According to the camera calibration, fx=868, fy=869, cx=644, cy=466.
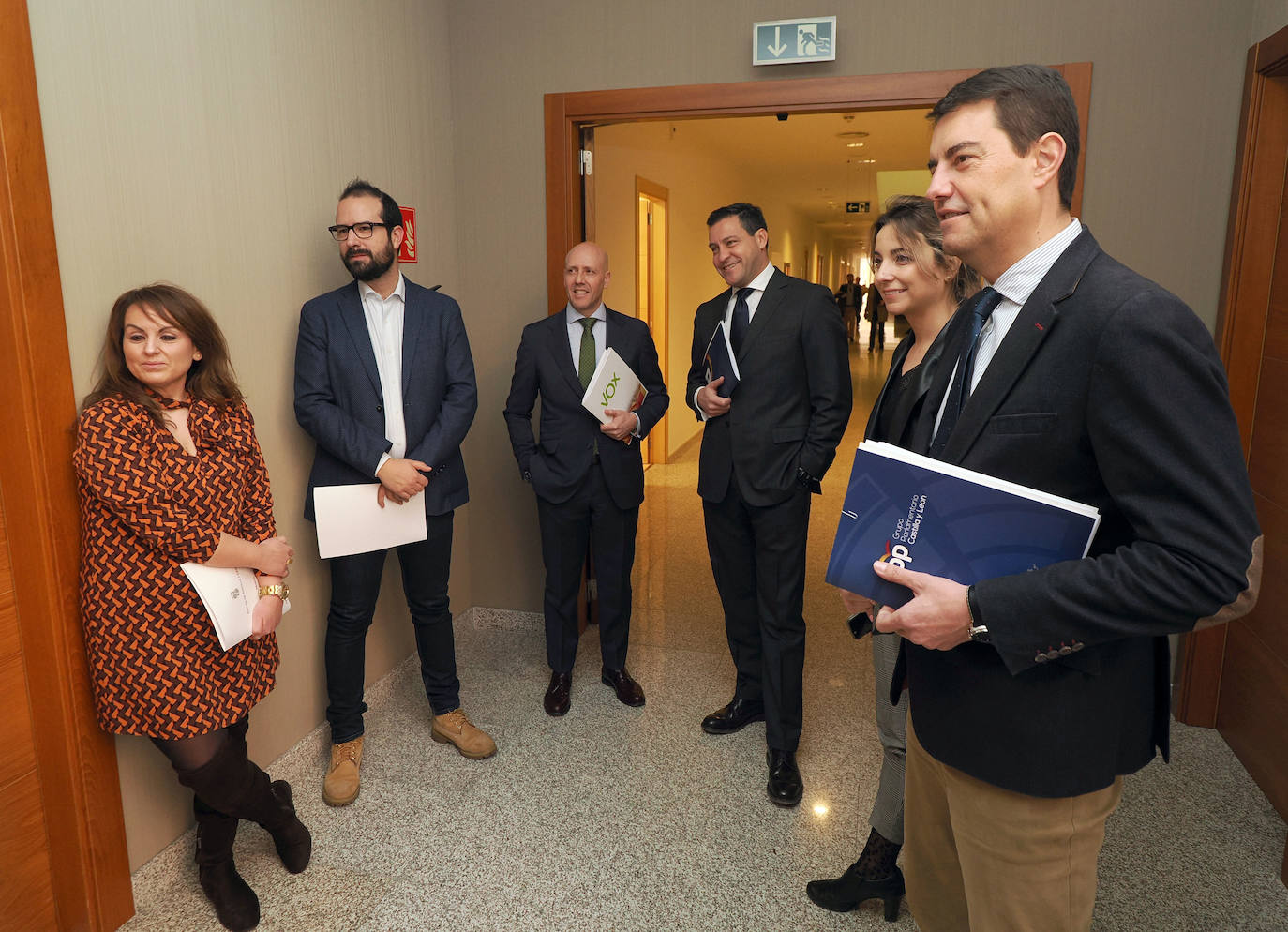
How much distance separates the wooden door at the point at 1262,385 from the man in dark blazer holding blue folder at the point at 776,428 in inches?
53.5

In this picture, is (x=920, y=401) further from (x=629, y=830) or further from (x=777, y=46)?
(x=777, y=46)

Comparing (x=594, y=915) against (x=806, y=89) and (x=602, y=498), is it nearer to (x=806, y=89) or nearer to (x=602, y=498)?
(x=602, y=498)

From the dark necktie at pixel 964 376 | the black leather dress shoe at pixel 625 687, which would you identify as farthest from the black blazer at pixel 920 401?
the black leather dress shoe at pixel 625 687

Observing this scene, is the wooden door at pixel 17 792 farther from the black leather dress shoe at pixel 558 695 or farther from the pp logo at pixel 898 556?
the pp logo at pixel 898 556

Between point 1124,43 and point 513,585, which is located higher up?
point 1124,43

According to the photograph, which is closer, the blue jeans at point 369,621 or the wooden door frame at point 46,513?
the wooden door frame at point 46,513

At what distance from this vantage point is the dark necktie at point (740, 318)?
2848 millimetres

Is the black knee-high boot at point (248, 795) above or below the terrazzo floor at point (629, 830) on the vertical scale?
above

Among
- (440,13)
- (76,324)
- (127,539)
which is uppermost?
(440,13)

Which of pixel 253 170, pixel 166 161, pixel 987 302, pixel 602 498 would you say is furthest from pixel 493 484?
pixel 987 302

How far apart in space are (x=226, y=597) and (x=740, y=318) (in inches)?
68.1

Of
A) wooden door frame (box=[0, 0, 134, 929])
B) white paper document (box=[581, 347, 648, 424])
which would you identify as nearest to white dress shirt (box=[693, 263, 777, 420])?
white paper document (box=[581, 347, 648, 424])

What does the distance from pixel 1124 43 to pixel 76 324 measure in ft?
10.8

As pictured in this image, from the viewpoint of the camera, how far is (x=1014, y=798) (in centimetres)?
121
